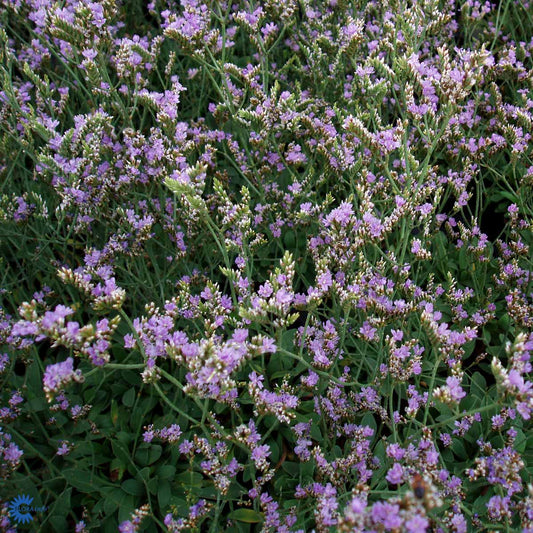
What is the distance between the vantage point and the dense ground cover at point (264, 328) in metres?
1.92

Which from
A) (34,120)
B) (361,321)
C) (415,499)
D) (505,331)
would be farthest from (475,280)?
→ (34,120)

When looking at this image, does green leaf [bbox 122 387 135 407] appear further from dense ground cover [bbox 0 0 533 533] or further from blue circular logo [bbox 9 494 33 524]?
blue circular logo [bbox 9 494 33 524]

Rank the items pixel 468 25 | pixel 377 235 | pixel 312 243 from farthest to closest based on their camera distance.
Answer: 1. pixel 468 25
2. pixel 312 243
3. pixel 377 235

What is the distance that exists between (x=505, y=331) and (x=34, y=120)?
266cm

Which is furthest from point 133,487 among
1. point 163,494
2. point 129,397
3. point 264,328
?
point 264,328

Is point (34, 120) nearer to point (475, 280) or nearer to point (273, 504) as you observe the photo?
point (273, 504)

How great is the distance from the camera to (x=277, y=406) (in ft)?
6.47

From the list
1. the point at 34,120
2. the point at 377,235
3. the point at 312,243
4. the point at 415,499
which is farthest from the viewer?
the point at 312,243

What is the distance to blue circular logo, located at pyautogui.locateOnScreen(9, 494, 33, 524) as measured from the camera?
7.20 feet

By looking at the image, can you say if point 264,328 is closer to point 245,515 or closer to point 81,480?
point 245,515
